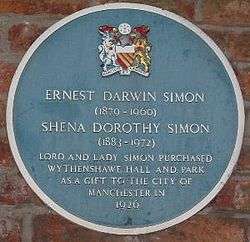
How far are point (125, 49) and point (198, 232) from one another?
0.63 metres

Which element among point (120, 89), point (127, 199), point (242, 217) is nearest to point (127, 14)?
point (120, 89)

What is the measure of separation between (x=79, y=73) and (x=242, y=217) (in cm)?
70

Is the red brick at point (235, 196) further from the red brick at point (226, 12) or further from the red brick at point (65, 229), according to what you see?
the red brick at point (226, 12)

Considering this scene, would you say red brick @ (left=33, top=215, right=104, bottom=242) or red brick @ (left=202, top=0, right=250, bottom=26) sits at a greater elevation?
red brick @ (left=202, top=0, right=250, bottom=26)

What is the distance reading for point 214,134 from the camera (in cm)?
238

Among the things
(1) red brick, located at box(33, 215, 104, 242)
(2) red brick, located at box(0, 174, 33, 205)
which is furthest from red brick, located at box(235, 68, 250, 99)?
(2) red brick, located at box(0, 174, 33, 205)

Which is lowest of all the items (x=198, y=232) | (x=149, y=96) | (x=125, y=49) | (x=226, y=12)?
(x=198, y=232)

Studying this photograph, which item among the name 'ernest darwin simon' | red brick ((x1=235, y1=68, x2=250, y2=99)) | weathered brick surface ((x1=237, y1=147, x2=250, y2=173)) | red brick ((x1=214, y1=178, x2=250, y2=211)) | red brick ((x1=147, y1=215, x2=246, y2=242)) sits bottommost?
red brick ((x1=147, y1=215, x2=246, y2=242))

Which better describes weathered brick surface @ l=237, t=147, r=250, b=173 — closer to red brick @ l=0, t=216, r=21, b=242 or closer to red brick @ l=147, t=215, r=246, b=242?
red brick @ l=147, t=215, r=246, b=242

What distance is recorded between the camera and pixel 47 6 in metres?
2.38

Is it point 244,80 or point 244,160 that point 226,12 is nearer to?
point 244,80

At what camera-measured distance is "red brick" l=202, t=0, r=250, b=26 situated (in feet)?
7.84

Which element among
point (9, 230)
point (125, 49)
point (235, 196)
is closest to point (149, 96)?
point (125, 49)

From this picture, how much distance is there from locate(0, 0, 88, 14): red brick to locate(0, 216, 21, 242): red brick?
26.2 inches
